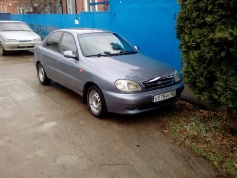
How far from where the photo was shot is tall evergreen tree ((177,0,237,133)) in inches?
137

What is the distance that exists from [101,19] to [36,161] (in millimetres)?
7901

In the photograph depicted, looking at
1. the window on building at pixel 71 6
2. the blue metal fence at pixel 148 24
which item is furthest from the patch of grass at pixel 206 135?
the window on building at pixel 71 6

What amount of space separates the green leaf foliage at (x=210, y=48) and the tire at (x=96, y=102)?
154 cm

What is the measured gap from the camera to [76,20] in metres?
12.3

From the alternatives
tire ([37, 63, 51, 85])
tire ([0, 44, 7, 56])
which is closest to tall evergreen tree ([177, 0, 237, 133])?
tire ([37, 63, 51, 85])

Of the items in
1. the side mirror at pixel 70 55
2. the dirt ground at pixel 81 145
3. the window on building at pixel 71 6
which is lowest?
the dirt ground at pixel 81 145

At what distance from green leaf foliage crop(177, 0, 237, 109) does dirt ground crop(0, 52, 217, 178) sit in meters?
1.02

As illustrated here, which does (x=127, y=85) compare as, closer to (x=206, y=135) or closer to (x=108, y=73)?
(x=108, y=73)

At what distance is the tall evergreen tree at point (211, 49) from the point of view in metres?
3.49

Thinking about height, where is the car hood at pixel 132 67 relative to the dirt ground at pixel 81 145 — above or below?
above

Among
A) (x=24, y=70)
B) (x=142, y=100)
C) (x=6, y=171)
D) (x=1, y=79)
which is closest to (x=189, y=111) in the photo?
(x=142, y=100)

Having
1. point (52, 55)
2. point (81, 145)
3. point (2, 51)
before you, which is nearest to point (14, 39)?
point (2, 51)

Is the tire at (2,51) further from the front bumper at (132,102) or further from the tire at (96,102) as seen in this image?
the front bumper at (132,102)

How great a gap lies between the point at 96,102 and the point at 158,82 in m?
1.26
